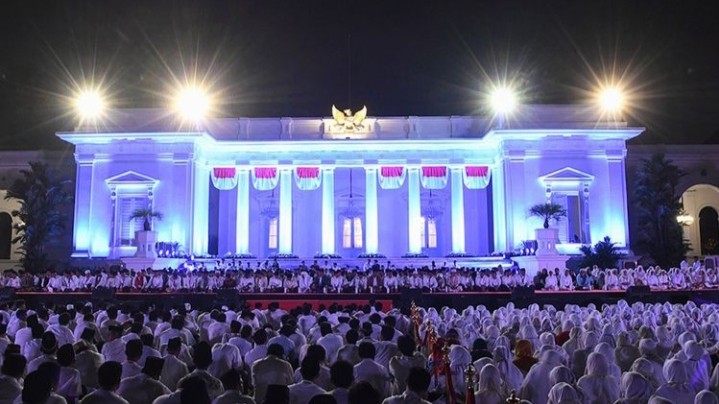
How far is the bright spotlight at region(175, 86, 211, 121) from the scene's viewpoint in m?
38.0

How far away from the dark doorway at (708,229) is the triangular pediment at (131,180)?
117 feet

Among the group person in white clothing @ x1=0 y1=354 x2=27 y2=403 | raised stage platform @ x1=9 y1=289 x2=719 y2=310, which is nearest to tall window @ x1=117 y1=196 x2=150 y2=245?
raised stage platform @ x1=9 y1=289 x2=719 y2=310

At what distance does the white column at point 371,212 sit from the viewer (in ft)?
126

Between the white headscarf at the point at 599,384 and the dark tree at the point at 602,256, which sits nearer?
the white headscarf at the point at 599,384

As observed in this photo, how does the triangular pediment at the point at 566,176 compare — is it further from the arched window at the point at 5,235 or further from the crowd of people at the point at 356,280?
the arched window at the point at 5,235

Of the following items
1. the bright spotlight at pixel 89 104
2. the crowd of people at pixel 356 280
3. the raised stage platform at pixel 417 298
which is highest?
the bright spotlight at pixel 89 104

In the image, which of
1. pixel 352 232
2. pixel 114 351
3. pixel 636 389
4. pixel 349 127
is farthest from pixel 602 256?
pixel 114 351

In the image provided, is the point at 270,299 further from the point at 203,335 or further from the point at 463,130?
the point at 463,130

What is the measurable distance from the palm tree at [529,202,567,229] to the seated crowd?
72.1ft

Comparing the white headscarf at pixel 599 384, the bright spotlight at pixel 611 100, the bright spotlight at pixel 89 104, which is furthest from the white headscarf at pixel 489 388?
the bright spotlight at pixel 89 104

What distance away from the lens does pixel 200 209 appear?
38.6 metres

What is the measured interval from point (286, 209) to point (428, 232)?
944cm

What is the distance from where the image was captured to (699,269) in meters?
28.2

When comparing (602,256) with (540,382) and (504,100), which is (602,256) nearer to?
(504,100)
